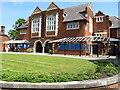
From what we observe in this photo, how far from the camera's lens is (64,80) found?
5270 millimetres

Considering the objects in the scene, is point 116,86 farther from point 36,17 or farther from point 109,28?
point 36,17

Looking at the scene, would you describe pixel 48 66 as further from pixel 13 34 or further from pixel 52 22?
pixel 13 34

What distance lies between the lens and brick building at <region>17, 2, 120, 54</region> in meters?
25.2

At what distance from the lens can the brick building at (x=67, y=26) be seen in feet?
82.7

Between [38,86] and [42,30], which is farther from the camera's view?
[42,30]

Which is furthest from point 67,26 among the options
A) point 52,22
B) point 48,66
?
point 48,66

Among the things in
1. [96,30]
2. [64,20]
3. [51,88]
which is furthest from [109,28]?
[51,88]

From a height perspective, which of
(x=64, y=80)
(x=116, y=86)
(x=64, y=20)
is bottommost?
(x=116, y=86)

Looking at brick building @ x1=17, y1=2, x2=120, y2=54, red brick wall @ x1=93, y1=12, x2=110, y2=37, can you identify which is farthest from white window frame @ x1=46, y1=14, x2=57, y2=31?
red brick wall @ x1=93, y1=12, x2=110, y2=37

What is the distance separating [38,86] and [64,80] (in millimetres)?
1192

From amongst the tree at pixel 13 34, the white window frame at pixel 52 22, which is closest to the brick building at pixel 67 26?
the white window frame at pixel 52 22

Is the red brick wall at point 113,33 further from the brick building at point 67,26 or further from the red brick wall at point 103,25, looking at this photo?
the red brick wall at point 103,25

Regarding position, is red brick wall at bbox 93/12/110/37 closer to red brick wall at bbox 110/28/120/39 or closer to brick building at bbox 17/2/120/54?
brick building at bbox 17/2/120/54

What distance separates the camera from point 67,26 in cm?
2688
